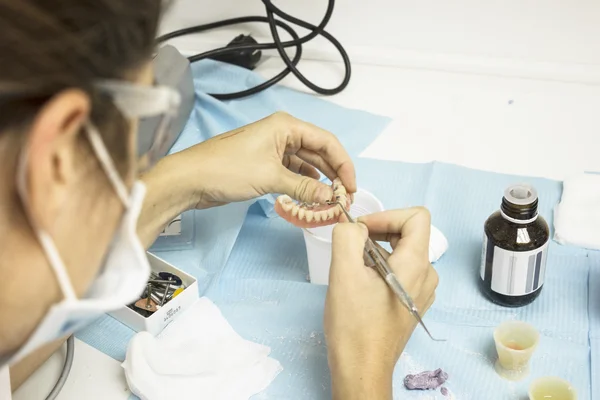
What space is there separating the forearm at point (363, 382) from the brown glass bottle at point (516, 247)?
0.23 m

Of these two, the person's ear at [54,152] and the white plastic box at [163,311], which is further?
the white plastic box at [163,311]

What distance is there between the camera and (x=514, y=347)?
899 mm

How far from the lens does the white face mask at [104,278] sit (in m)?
0.52

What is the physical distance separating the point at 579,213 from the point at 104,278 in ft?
2.48

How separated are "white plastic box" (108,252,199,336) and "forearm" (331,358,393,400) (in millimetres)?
265

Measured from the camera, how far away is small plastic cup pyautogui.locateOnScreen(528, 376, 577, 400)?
83 cm

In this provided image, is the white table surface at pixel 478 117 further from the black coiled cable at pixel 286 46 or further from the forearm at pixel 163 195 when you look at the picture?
the forearm at pixel 163 195

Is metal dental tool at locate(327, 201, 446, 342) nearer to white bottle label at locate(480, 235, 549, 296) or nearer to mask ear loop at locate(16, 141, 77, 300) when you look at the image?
white bottle label at locate(480, 235, 549, 296)

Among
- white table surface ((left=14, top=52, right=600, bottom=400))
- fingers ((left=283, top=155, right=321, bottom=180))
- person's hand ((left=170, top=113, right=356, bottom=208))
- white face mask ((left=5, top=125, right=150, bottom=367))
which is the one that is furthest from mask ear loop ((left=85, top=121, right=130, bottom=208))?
white table surface ((left=14, top=52, right=600, bottom=400))

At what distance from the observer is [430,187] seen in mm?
1154

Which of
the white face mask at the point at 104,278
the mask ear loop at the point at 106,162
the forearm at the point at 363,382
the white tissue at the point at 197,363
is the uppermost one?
the mask ear loop at the point at 106,162

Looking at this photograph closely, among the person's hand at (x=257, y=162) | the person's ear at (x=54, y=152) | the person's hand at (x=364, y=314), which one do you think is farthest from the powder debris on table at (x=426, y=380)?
the person's ear at (x=54, y=152)

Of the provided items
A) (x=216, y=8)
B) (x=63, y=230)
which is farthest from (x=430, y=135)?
(x=63, y=230)

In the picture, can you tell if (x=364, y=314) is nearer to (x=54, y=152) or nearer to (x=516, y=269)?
(x=516, y=269)
